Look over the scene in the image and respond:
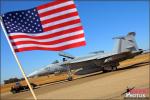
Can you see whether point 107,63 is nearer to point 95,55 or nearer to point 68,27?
point 95,55

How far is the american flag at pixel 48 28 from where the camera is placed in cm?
802

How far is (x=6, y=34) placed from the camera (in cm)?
754

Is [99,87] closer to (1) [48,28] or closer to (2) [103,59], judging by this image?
(1) [48,28]

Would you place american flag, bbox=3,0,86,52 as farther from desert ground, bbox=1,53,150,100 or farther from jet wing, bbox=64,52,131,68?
jet wing, bbox=64,52,131,68

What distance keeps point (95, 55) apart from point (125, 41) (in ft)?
14.4

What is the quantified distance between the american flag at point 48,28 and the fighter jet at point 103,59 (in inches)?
1228

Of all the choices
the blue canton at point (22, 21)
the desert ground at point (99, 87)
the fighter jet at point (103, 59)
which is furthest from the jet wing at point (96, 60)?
the blue canton at point (22, 21)

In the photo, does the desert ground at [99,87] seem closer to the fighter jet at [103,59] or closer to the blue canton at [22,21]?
the blue canton at [22,21]

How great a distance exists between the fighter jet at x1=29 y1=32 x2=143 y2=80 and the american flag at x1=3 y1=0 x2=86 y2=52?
31197mm

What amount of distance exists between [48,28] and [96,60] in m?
31.8

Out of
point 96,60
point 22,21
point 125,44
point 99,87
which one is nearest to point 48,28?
point 22,21

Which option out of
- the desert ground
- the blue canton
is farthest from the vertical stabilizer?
the blue canton

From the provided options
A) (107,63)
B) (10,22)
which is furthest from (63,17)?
(107,63)

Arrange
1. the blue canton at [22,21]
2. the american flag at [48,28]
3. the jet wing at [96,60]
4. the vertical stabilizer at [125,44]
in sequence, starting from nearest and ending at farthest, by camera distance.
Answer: the blue canton at [22,21], the american flag at [48,28], the jet wing at [96,60], the vertical stabilizer at [125,44]
